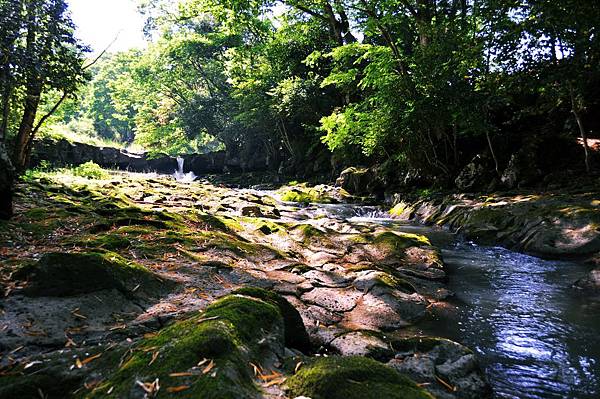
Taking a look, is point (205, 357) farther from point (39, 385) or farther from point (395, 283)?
point (395, 283)

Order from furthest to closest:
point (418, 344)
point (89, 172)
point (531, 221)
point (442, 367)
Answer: point (89, 172), point (531, 221), point (418, 344), point (442, 367)

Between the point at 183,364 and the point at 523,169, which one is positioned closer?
the point at 183,364

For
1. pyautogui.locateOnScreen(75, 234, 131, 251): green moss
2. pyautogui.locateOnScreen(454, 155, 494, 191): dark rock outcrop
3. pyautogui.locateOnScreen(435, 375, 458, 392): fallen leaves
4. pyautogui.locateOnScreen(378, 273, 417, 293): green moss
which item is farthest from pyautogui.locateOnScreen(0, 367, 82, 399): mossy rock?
pyautogui.locateOnScreen(454, 155, 494, 191): dark rock outcrop

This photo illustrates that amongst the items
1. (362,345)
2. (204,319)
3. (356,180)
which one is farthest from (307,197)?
(204,319)

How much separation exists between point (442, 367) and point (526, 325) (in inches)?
82.5

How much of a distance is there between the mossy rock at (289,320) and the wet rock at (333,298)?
1.33 metres

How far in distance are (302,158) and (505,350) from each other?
26.6 meters

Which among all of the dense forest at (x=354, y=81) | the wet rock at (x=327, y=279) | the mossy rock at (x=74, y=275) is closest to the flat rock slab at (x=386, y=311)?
the wet rock at (x=327, y=279)

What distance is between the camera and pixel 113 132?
61.5 m

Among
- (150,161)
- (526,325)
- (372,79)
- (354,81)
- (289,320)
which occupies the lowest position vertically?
(526,325)

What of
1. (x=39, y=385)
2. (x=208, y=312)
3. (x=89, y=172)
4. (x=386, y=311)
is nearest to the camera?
(x=39, y=385)

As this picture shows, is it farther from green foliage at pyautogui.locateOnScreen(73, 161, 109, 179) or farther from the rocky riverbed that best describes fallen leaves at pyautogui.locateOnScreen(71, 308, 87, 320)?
green foliage at pyautogui.locateOnScreen(73, 161, 109, 179)

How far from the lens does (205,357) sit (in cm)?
188

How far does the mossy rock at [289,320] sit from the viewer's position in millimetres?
3102
